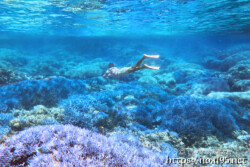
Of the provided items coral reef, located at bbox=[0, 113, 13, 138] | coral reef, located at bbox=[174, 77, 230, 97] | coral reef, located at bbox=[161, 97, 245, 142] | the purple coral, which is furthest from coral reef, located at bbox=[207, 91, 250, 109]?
coral reef, located at bbox=[0, 113, 13, 138]

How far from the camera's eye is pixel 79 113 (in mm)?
5055

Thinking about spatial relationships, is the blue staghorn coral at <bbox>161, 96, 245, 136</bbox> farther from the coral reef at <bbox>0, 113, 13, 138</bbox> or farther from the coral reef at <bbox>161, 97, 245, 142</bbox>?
the coral reef at <bbox>0, 113, 13, 138</bbox>

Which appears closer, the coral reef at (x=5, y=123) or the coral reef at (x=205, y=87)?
the coral reef at (x=5, y=123)

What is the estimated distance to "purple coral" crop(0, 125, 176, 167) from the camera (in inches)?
92.7

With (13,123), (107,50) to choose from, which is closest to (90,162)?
(13,123)

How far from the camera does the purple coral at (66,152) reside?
2.36 m

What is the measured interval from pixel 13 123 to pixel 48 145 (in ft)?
9.73

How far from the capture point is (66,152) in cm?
254

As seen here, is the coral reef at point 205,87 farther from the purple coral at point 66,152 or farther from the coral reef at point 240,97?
the purple coral at point 66,152

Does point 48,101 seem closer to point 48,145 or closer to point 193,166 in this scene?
point 48,145

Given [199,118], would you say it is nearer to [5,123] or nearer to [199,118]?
[199,118]

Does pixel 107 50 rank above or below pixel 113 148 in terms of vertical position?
below

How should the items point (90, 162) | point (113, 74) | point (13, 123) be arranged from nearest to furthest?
point (90, 162), point (13, 123), point (113, 74)

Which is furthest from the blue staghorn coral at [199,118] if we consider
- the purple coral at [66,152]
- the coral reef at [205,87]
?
the coral reef at [205,87]
